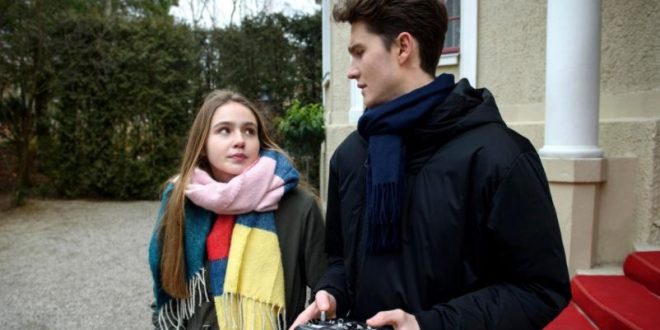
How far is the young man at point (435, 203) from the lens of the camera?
3.70ft

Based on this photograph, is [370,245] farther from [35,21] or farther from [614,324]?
[35,21]

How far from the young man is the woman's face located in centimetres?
67

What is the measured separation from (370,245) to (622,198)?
2.97 meters

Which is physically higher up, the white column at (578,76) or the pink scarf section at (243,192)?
the white column at (578,76)

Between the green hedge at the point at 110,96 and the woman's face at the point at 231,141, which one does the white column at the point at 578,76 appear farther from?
the green hedge at the point at 110,96

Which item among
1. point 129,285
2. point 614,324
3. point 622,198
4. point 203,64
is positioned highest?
point 203,64

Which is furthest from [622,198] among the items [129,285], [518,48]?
[129,285]

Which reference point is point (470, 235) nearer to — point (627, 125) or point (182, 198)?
point (182, 198)

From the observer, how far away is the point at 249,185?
5.99 feet

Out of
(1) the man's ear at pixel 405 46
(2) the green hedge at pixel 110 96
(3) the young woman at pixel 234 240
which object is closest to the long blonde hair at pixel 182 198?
(3) the young woman at pixel 234 240

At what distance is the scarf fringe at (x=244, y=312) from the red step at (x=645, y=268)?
8.12 ft

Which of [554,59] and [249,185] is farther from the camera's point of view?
[554,59]

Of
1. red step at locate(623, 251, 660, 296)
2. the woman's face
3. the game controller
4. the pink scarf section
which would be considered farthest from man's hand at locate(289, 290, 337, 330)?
red step at locate(623, 251, 660, 296)

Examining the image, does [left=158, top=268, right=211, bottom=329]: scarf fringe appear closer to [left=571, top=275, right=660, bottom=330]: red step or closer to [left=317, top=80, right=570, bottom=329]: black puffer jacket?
[left=317, top=80, right=570, bottom=329]: black puffer jacket
